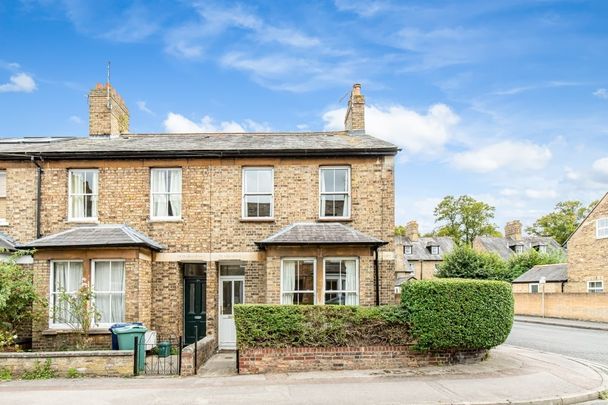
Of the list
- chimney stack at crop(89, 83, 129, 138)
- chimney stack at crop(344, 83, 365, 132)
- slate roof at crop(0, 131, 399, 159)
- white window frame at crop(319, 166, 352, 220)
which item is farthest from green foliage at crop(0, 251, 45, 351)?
chimney stack at crop(344, 83, 365, 132)

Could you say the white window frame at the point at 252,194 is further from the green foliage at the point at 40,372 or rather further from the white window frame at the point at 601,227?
the white window frame at the point at 601,227

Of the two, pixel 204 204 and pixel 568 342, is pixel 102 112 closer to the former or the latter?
pixel 204 204

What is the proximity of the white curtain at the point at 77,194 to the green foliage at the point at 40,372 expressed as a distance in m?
5.86

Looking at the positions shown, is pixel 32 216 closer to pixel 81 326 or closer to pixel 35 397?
pixel 81 326

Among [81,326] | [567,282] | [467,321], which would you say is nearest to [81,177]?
[81,326]

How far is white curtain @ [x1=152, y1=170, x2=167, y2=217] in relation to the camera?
17.5 m

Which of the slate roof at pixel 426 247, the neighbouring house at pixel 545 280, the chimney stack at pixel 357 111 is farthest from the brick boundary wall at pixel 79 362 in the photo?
the slate roof at pixel 426 247

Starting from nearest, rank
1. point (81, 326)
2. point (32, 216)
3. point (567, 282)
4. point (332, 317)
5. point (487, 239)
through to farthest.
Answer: point (332, 317) < point (81, 326) < point (32, 216) < point (567, 282) < point (487, 239)

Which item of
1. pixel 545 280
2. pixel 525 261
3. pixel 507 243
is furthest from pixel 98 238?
pixel 507 243

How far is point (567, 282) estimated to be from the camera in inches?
1475

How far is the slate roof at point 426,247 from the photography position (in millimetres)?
65188

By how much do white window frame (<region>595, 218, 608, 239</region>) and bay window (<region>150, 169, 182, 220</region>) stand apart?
1097 inches

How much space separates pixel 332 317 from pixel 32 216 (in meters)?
10.4

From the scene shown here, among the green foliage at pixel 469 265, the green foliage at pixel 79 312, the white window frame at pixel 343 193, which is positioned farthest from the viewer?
the green foliage at pixel 469 265
